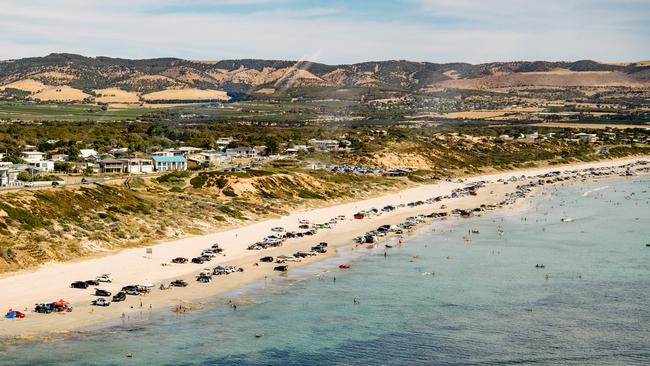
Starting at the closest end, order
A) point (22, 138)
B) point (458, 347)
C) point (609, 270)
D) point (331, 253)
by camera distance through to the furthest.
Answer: point (458, 347) < point (609, 270) < point (331, 253) < point (22, 138)

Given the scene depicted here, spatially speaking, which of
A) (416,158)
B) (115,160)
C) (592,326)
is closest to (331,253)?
(592,326)

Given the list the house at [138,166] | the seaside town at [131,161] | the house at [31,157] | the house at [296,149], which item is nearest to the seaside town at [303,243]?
the seaside town at [131,161]

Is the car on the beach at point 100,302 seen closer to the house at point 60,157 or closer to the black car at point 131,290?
the black car at point 131,290

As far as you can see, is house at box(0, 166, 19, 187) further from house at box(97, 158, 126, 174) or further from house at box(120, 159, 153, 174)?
house at box(120, 159, 153, 174)

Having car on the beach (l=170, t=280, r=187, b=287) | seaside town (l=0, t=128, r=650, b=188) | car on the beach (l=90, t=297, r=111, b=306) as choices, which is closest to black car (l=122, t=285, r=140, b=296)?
car on the beach (l=90, t=297, r=111, b=306)

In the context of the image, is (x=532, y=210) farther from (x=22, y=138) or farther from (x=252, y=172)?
(x=22, y=138)
